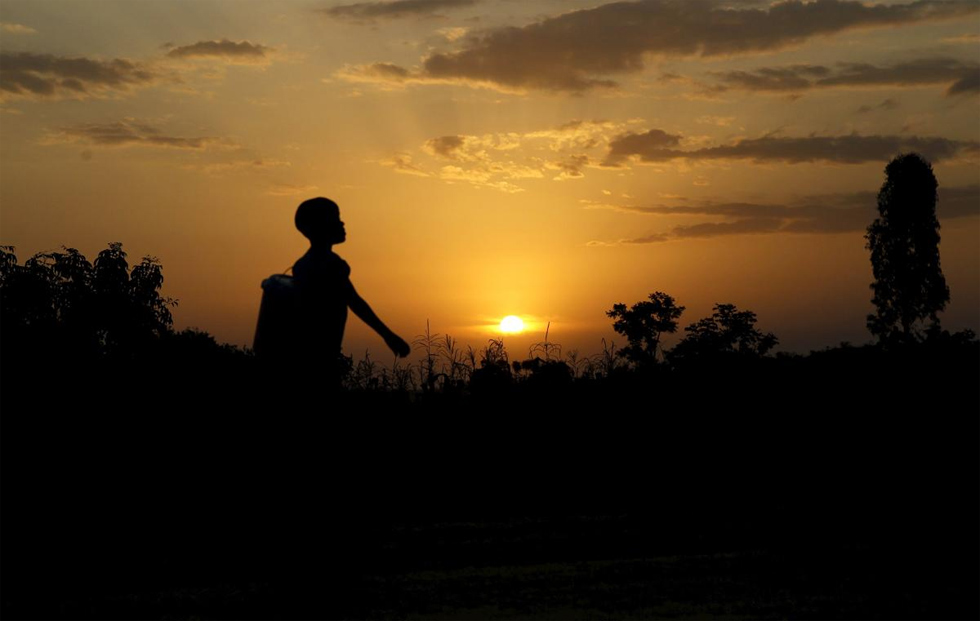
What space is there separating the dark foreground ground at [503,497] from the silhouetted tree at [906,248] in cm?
6091

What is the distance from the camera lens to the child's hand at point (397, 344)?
7.36 metres

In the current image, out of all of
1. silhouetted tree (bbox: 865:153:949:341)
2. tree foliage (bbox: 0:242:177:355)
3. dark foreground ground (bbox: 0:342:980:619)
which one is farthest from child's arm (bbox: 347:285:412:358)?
silhouetted tree (bbox: 865:153:949:341)

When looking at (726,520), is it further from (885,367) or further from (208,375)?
(208,375)

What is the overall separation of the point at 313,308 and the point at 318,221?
600mm

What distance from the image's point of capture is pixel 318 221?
7031mm

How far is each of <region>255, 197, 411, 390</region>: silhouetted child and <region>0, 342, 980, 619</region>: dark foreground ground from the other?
219 millimetres

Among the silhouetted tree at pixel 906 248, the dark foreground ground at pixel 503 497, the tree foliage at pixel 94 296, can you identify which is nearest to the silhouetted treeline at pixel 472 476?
the dark foreground ground at pixel 503 497

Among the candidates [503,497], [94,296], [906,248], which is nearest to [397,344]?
[503,497]

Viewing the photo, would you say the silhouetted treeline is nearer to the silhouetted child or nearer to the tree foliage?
the silhouetted child

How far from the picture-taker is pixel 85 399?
552 inches

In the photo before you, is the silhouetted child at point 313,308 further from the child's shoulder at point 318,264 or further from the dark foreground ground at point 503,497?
the dark foreground ground at point 503,497

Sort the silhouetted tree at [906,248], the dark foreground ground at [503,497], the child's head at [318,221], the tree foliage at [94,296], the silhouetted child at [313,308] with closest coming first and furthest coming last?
the silhouetted child at [313,308] < the dark foreground ground at [503,497] < the child's head at [318,221] < the tree foliage at [94,296] < the silhouetted tree at [906,248]

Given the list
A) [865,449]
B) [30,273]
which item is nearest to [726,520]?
[865,449]

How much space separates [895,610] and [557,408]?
12157 mm
